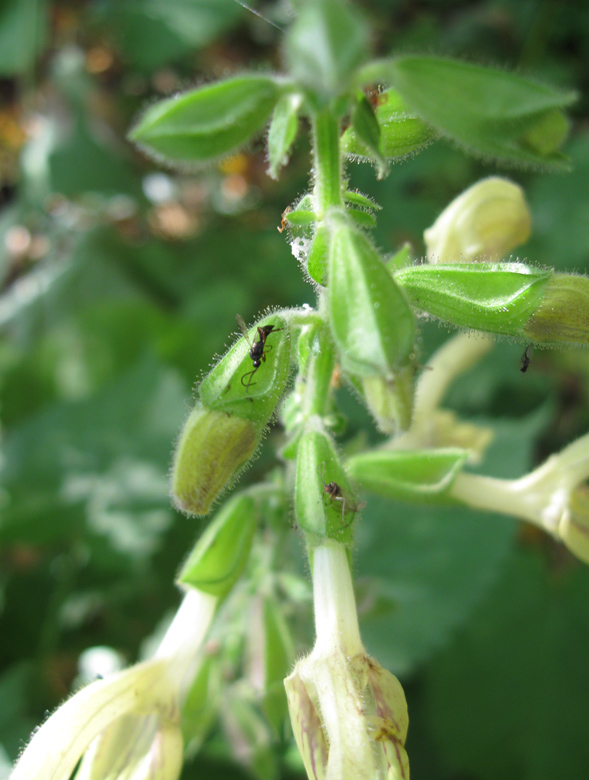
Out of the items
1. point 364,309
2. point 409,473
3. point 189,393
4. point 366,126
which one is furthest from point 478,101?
point 189,393

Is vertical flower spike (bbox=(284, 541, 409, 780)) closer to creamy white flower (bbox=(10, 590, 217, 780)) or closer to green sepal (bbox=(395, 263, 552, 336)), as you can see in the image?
creamy white flower (bbox=(10, 590, 217, 780))

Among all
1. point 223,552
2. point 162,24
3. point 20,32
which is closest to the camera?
point 223,552

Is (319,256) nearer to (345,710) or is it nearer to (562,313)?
(562,313)

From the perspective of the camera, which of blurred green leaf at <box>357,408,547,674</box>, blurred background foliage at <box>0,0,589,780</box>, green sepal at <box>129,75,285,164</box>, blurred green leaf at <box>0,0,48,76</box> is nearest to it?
green sepal at <box>129,75,285,164</box>

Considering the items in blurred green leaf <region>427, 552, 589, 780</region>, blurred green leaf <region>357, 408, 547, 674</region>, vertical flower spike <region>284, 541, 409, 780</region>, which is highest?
vertical flower spike <region>284, 541, 409, 780</region>

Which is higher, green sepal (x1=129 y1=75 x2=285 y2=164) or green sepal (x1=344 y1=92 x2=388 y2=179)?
green sepal (x1=129 y1=75 x2=285 y2=164)

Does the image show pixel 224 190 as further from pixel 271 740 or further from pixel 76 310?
pixel 271 740

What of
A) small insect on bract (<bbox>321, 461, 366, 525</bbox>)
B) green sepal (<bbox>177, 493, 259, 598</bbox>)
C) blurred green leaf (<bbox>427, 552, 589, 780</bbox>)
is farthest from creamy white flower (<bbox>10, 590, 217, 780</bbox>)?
blurred green leaf (<bbox>427, 552, 589, 780</bbox>)
